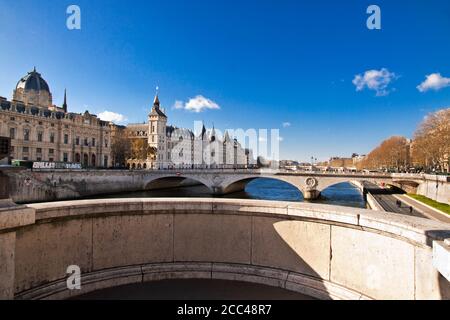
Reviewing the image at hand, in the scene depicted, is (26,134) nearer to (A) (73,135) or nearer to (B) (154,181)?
(A) (73,135)

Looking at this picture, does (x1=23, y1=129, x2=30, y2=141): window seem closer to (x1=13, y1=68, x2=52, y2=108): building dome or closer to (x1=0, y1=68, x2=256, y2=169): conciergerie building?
(x1=0, y1=68, x2=256, y2=169): conciergerie building

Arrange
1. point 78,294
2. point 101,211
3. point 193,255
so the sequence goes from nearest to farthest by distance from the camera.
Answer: point 78,294 < point 101,211 < point 193,255

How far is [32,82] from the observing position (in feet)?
228

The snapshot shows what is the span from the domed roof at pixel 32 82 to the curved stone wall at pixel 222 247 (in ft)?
265

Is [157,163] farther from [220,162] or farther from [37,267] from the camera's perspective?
[37,267]

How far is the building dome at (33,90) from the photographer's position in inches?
2675

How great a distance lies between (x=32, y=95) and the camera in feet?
225

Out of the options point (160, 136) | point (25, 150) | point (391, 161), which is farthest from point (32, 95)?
point (391, 161)

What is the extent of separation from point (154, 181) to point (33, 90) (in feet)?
135

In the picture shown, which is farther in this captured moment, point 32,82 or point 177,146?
point 177,146

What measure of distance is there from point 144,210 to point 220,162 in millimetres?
123662

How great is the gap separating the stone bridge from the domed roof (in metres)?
39.3

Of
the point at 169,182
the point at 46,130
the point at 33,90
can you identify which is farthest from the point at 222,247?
the point at 33,90

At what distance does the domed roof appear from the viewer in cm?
6869
